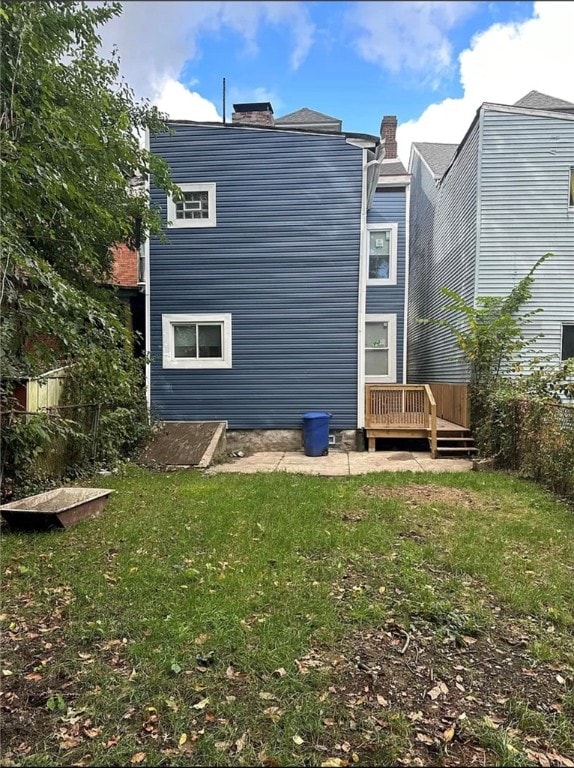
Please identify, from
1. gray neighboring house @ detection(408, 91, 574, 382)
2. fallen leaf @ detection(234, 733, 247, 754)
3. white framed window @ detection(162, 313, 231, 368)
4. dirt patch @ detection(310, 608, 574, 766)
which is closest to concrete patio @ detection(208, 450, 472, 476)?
white framed window @ detection(162, 313, 231, 368)

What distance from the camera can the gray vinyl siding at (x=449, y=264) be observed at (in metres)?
10.5

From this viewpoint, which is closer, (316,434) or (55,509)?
(55,509)

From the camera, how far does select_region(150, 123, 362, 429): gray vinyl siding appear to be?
31.8 ft

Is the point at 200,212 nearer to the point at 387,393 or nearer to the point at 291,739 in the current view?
the point at 387,393

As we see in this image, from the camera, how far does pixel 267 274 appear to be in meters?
9.89

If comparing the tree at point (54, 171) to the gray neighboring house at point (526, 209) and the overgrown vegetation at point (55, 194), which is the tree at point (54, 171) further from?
the gray neighboring house at point (526, 209)

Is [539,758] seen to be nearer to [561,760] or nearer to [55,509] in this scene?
[561,760]

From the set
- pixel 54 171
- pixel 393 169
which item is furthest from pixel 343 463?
pixel 393 169

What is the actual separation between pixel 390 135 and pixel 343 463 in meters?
12.2

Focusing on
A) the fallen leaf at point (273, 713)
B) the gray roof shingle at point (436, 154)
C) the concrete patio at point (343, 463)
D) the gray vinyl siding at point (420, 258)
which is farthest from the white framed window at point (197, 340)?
the gray roof shingle at point (436, 154)

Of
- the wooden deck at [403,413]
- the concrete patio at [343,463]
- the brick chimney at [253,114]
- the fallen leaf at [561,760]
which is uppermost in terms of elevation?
the brick chimney at [253,114]

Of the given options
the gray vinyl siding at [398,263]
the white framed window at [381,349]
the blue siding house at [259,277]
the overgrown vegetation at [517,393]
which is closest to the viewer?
the overgrown vegetation at [517,393]

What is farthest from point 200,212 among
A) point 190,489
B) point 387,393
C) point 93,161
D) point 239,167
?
point 190,489

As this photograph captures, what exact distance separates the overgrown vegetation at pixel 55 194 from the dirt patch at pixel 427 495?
143 inches
